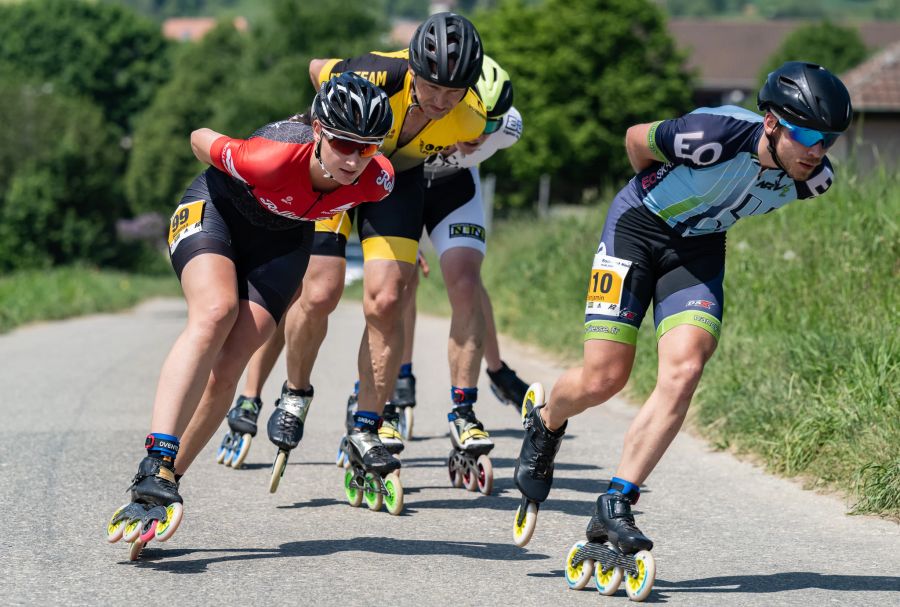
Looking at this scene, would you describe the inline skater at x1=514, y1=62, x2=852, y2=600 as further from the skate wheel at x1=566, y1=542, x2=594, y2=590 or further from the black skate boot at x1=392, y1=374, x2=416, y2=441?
the black skate boot at x1=392, y1=374, x2=416, y2=441

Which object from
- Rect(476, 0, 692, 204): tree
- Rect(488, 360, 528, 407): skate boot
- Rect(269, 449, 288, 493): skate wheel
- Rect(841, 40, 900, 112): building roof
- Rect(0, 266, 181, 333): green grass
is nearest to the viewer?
Rect(269, 449, 288, 493): skate wheel

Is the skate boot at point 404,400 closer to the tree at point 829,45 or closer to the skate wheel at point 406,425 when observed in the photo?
the skate wheel at point 406,425

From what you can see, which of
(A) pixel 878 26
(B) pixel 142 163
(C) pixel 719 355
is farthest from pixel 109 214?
(A) pixel 878 26

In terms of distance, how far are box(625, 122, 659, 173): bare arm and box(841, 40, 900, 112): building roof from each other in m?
29.0

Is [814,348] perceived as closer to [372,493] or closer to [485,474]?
[485,474]

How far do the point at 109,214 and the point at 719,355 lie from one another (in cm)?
5300

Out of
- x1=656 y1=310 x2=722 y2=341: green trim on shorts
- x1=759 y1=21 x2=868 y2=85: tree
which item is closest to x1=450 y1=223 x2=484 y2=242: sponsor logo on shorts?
x1=656 y1=310 x2=722 y2=341: green trim on shorts

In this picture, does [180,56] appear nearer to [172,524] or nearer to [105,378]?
[105,378]

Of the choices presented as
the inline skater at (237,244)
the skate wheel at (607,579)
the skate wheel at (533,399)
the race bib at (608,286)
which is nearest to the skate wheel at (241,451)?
the inline skater at (237,244)

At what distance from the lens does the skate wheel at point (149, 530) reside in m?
4.92

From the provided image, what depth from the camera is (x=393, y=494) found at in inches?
250

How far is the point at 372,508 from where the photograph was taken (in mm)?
6465

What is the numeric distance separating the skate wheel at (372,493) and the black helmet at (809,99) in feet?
8.82

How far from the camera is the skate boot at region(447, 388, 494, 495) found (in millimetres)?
6938
